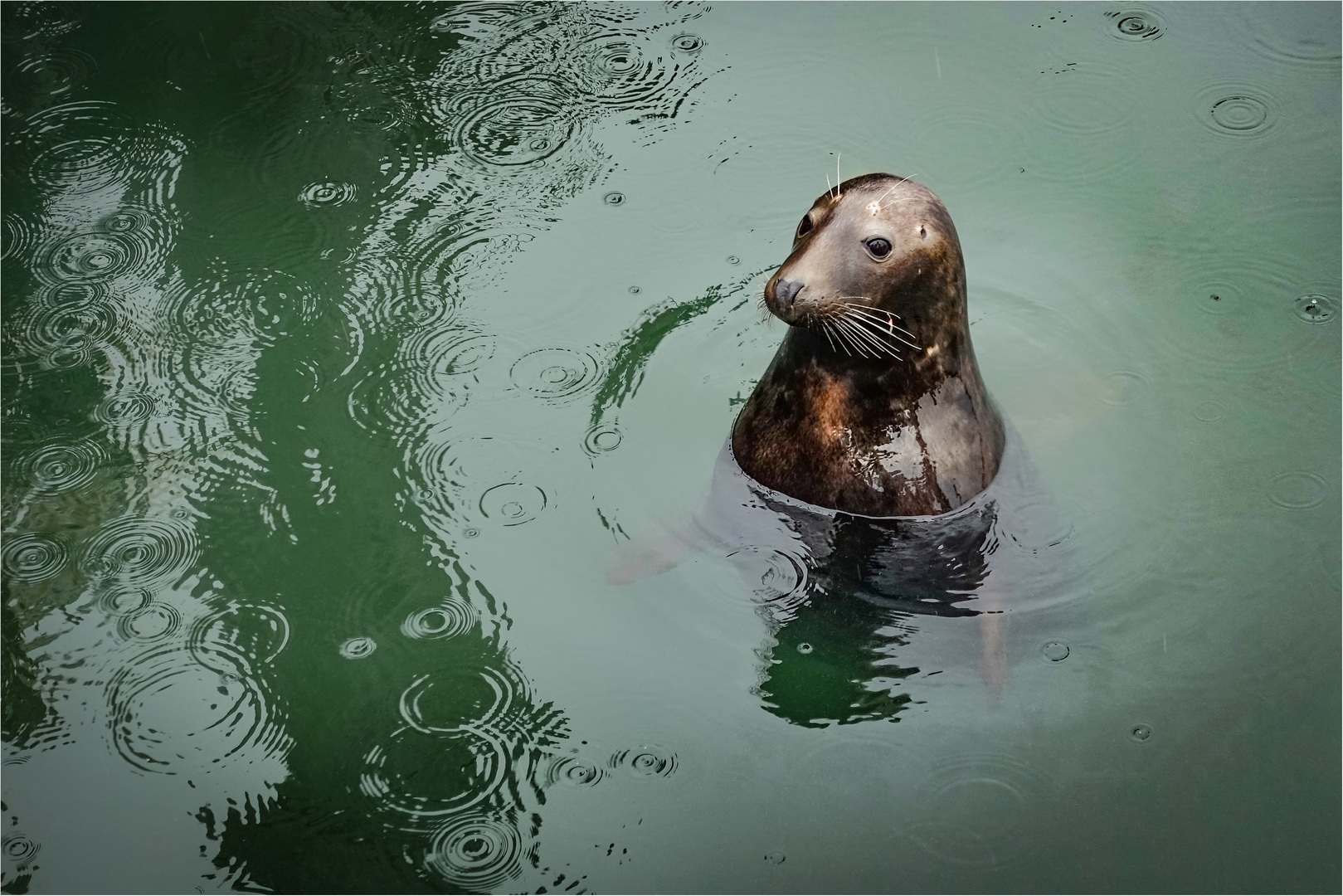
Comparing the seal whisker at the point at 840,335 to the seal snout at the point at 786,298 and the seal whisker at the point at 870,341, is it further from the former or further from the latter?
the seal snout at the point at 786,298

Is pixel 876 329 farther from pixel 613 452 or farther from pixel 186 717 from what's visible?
pixel 186 717

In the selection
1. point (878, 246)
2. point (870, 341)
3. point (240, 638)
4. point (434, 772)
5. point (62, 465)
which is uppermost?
point (878, 246)

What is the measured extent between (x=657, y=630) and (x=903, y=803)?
0.94m

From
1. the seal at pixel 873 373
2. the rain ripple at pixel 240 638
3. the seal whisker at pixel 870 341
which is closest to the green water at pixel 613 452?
the rain ripple at pixel 240 638

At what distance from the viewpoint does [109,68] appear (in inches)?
249

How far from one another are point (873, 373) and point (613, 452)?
43.9 inches

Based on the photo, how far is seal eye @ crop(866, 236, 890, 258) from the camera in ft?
12.4

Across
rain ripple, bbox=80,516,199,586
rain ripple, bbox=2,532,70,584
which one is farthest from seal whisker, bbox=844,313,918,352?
rain ripple, bbox=2,532,70,584

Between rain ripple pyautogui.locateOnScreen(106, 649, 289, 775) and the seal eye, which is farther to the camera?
rain ripple pyautogui.locateOnScreen(106, 649, 289, 775)

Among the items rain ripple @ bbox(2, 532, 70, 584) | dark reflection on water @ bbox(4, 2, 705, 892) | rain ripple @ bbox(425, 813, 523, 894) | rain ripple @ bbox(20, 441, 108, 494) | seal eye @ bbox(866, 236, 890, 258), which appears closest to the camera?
rain ripple @ bbox(425, 813, 523, 894)

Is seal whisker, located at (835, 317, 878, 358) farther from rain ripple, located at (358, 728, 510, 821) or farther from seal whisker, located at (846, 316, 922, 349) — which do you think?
rain ripple, located at (358, 728, 510, 821)

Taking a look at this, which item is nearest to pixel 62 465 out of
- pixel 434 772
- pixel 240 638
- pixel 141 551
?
pixel 141 551

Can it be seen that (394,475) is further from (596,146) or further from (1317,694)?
(1317,694)

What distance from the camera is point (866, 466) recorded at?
4.18 meters
